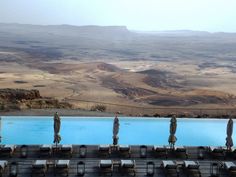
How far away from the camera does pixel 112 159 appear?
34.8ft

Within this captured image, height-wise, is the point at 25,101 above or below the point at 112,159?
above

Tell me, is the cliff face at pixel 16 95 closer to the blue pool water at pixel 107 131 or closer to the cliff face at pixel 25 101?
the cliff face at pixel 25 101

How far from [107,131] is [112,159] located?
450 cm

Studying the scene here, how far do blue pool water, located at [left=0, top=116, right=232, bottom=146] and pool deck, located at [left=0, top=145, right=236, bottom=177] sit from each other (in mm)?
A: 2824

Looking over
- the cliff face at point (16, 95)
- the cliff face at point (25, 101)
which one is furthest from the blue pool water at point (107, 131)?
the cliff face at point (16, 95)

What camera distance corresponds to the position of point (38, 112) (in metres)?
18.2

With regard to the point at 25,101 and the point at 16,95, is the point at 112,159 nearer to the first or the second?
the point at 25,101

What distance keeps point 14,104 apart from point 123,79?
689 inches

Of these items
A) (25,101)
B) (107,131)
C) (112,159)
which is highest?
(25,101)

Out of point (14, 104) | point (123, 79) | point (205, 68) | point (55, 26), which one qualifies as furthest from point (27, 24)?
point (14, 104)

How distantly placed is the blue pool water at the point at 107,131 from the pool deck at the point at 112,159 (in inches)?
111

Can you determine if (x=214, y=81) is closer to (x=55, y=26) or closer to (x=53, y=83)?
(x=53, y=83)

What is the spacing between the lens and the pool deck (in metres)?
9.79

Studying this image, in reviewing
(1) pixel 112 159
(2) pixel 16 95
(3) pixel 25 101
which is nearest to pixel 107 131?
(1) pixel 112 159
